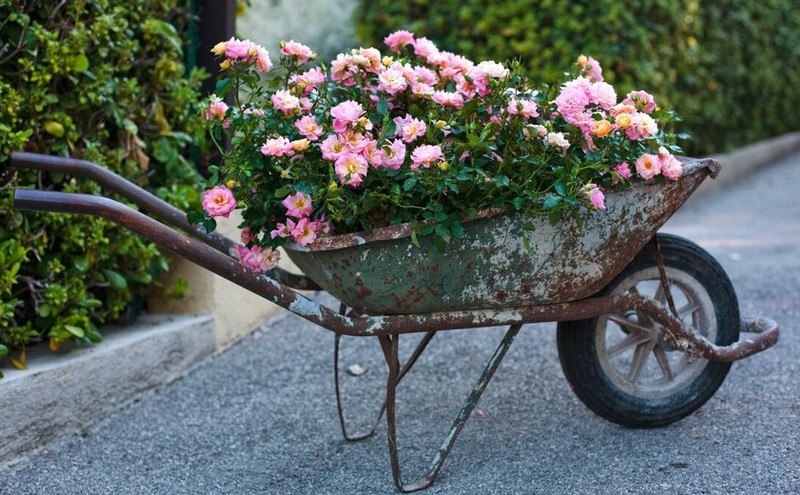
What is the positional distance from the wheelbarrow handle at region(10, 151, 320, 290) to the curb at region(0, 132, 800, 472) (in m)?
0.62

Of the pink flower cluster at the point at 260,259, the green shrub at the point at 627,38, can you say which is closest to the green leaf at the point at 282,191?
the pink flower cluster at the point at 260,259

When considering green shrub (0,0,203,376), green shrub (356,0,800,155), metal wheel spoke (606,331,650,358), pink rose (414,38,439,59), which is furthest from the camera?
green shrub (356,0,800,155)

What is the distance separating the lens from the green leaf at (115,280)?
10.8ft

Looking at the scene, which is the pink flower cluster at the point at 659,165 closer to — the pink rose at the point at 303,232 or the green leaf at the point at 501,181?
the green leaf at the point at 501,181

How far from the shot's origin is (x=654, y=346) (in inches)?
121

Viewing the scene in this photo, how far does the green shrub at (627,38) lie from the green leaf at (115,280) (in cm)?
317

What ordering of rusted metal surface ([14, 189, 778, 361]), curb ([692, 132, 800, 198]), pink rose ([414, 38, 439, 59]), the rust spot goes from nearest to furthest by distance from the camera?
rusted metal surface ([14, 189, 778, 361])
the rust spot
pink rose ([414, 38, 439, 59])
curb ([692, 132, 800, 198])

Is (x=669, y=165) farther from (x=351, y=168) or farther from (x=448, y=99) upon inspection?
(x=351, y=168)

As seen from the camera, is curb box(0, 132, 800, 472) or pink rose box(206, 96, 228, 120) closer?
pink rose box(206, 96, 228, 120)

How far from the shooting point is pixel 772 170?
913cm

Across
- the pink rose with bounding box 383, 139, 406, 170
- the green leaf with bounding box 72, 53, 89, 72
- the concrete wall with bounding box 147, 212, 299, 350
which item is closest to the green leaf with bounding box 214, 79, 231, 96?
the pink rose with bounding box 383, 139, 406, 170

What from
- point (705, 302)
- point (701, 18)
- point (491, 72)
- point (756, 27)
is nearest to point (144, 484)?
point (491, 72)

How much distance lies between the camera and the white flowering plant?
92.9 inches

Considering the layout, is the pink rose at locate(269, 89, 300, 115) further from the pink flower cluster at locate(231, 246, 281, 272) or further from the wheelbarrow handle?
the wheelbarrow handle
